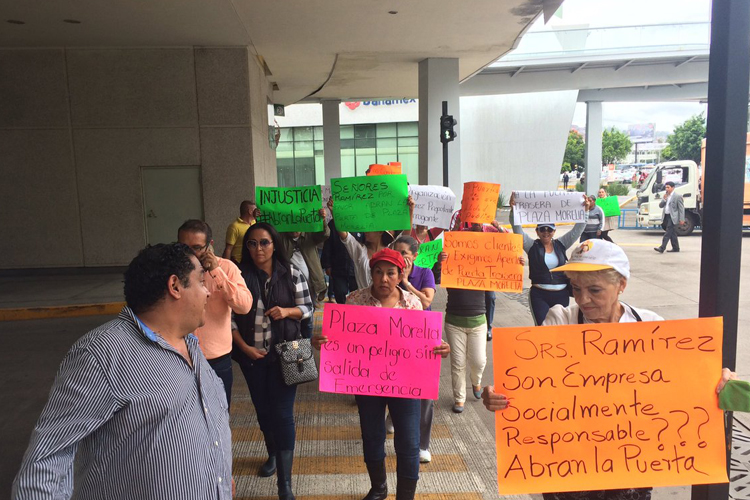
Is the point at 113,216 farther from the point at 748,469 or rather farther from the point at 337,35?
the point at 748,469

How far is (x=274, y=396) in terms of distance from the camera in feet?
11.7

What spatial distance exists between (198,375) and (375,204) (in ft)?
10.4

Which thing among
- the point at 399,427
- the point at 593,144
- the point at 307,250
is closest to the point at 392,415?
the point at 399,427

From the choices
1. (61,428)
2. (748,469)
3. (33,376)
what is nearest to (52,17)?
(33,376)

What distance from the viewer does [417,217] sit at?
17.5 ft

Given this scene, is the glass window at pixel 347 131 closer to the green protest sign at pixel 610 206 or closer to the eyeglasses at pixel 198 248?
the green protest sign at pixel 610 206

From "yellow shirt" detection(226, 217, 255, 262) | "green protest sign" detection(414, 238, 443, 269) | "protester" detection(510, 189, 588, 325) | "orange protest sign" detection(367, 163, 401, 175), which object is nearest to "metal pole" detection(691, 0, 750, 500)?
"green protest sign" detection(414, 238, 443, 269)

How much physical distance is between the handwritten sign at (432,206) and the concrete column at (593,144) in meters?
25.1

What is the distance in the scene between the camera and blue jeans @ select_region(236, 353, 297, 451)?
351cm

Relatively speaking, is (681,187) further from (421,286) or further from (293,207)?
(293,207)

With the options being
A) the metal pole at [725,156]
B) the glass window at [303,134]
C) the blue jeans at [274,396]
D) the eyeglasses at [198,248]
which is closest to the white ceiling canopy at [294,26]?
the eyeglasses at [198,248]

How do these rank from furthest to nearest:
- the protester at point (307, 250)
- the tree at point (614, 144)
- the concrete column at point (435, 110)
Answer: the tree at point (614, 144) < the concrete column at point (435, 110) < the protester at point (307, 250)

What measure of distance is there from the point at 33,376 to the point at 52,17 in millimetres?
7209

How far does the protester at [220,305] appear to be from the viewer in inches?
133
